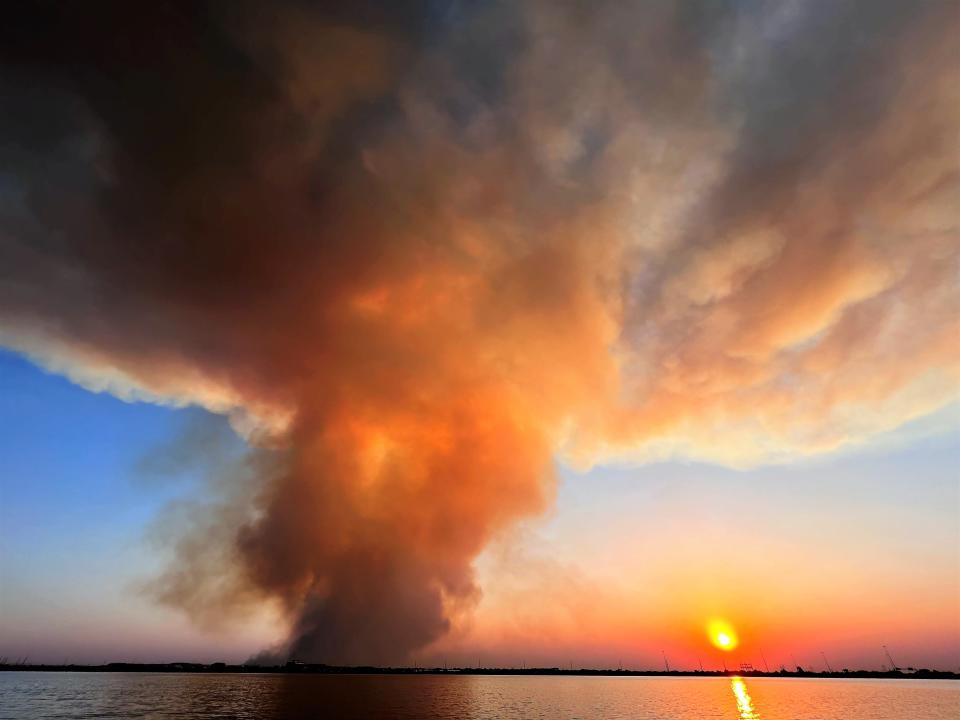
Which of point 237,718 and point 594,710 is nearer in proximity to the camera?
point 237,718

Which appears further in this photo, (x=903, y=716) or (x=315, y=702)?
(x=315, y=702)

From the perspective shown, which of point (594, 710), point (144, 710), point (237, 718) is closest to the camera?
point (237, 718)

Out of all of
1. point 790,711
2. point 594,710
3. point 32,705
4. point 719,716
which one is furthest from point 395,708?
point 790,711

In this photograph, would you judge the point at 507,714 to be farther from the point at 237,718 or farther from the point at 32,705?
the point at 32,705

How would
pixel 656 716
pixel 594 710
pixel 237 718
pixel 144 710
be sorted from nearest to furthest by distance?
pixel 237 718 < pixel 144 710 < pixel 656 716 < pixel 594 710

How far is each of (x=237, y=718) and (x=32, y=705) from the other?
240ft

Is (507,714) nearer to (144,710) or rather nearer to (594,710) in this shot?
(594,710)

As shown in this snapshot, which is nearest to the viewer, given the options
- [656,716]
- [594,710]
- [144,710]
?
[144,710]

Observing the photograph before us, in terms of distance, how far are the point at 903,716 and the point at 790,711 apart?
28165mm

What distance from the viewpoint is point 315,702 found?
134750 millimetres

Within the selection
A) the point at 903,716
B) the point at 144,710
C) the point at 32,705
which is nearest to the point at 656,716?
the point at 903,716

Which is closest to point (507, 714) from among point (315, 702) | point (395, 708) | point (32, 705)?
point (395, 708)

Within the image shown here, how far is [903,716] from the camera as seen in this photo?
121938 millimetres

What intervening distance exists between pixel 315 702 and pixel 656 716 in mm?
89031
